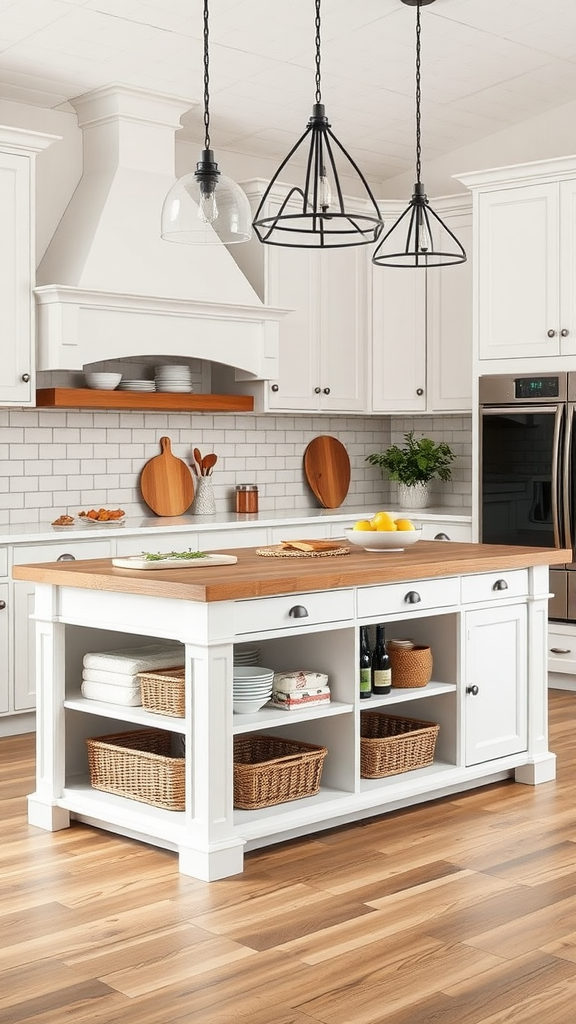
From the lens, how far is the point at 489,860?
3736 mm

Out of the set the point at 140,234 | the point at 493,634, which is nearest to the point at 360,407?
the point at 140,234

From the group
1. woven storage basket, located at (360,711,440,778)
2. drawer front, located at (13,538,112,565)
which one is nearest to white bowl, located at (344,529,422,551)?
woven storage basket, located at (360,711,440,778)

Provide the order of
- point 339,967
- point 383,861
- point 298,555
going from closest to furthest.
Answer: point 339,967, point 383,861, point 298,555

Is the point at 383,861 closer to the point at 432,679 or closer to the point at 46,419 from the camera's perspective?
the point at 432,679

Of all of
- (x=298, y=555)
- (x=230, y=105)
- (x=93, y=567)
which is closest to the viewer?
(x=93, y=567)

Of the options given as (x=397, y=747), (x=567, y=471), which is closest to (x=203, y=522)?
(x=567, y=471)

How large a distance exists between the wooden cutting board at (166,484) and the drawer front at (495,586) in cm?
262

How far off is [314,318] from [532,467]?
1.64 m

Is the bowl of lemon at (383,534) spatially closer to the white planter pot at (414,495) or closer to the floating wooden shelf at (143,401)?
the floating wooden shelf at (143,401)

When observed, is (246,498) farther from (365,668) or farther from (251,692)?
(251,692)

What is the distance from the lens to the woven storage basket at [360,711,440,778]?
4.20 metres

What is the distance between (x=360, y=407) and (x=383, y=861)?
4195 mm

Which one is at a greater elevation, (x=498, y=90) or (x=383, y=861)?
(x=498, y=90)

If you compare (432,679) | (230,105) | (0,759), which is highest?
(230,105)
